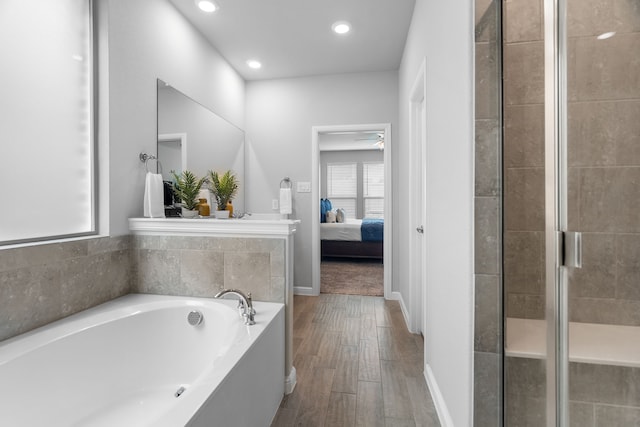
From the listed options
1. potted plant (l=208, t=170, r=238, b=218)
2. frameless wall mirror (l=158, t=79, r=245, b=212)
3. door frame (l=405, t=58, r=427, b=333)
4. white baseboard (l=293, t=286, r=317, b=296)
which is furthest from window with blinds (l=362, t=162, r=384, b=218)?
potted plant (l=208, t=170, r=238, b=218)

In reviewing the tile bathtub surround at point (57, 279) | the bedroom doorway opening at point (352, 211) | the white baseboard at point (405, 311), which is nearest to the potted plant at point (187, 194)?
the tile bathtub surround at point (57, 279)

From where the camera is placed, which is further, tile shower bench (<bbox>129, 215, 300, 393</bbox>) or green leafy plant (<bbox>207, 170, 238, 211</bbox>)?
green leafy plant (<bbox>207, 170, 238, 211</bbox>)

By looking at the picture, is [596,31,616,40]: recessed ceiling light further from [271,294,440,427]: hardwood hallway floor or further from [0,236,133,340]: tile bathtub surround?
[0,236,133,340]: tile bathtub surround

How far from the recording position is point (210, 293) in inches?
71.3

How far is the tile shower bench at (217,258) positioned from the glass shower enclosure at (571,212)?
1112 millimetres

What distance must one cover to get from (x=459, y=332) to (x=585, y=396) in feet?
1.35

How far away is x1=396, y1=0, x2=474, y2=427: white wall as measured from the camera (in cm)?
113

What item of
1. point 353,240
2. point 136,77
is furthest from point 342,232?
point 136,77

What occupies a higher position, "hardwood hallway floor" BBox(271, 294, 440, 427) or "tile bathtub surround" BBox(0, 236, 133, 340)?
"tile bathtub surround" BBox(0, 236, 133, 340)

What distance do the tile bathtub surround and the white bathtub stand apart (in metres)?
0.06

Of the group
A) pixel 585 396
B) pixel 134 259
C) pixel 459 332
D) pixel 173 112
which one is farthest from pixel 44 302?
pixel 585 396

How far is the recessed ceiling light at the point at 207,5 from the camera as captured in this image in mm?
2277

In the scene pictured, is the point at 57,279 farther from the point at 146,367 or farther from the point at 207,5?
the point at 207,5

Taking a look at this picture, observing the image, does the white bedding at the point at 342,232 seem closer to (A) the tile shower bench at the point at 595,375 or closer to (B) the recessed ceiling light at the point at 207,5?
(B) the recessed ceiling light at the point at 207,5
